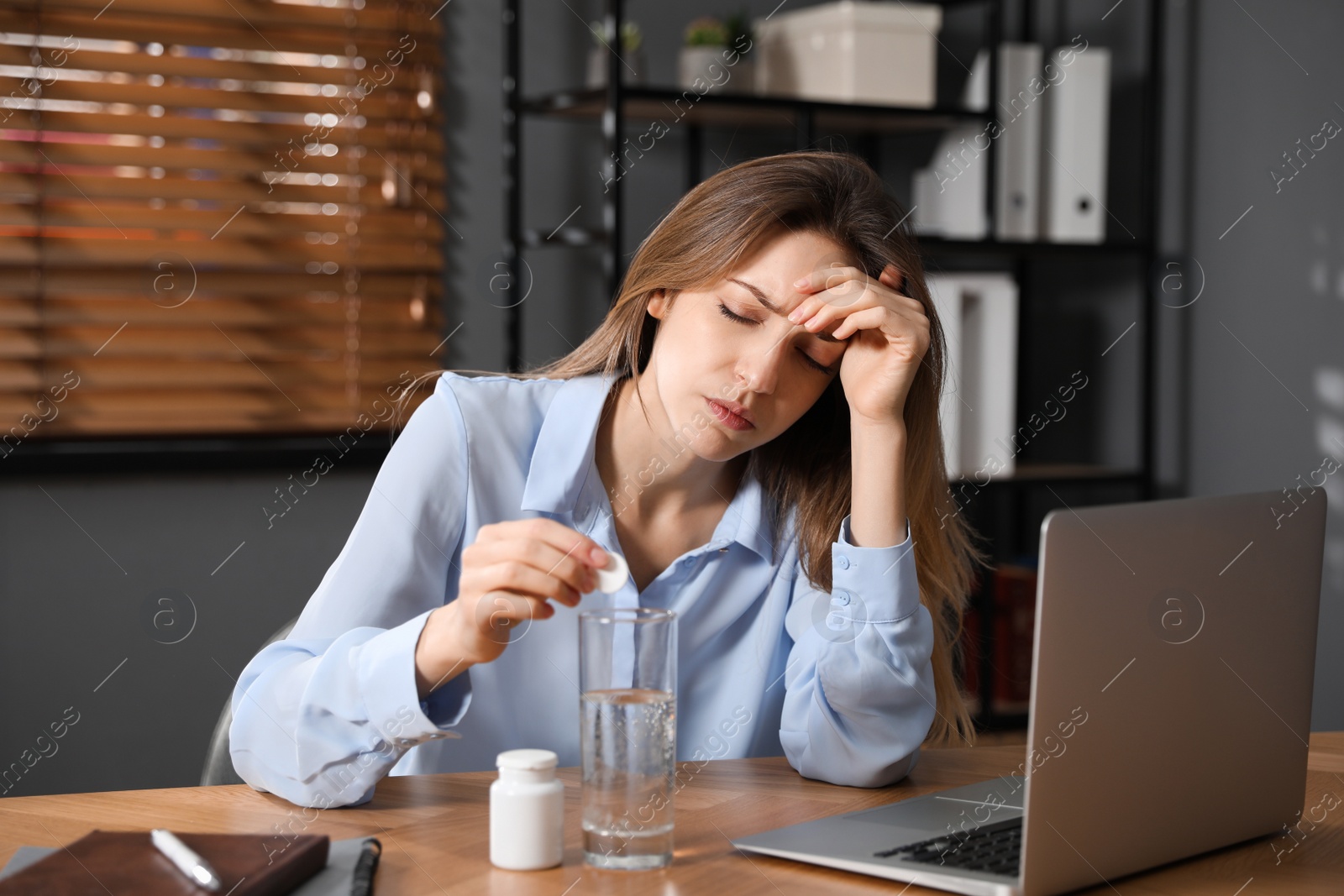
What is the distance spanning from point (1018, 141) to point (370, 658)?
211 cm

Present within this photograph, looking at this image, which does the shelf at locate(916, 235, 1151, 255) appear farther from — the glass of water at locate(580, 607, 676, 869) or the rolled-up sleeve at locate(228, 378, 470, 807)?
the glass of water at locate(580, 607, 676, 869)

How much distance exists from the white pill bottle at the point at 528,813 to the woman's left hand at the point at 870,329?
1.84 ft

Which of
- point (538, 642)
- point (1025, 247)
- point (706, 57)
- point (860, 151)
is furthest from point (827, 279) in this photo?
point (860, 151)

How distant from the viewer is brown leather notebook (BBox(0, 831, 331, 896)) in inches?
29.9

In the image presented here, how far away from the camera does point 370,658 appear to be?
100 centimetres

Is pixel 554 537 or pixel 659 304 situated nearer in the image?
pixel 554 537

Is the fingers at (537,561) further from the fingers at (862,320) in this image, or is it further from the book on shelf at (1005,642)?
the book on shelf at (1005,642)

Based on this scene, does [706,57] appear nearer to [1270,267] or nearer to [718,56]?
[718,56]

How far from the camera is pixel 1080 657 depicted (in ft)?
2.61

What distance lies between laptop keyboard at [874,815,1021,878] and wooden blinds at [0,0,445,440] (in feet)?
6.08

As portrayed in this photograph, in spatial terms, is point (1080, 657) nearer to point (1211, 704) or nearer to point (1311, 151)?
point (1211, 704)

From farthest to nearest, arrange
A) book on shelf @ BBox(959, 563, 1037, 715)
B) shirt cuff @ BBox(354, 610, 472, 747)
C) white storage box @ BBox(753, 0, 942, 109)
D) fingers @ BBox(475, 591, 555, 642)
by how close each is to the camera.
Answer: book on shelf @ BBox(959, 563, 1037, 715) → white storage box @ BBox(753, 0, 942, 109) → shirt cuff @ BBox(354, 610, 472, 747) → fingers @ BBox(475, 591, 555, 642)

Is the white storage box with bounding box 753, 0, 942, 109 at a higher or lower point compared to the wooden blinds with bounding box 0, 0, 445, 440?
higher

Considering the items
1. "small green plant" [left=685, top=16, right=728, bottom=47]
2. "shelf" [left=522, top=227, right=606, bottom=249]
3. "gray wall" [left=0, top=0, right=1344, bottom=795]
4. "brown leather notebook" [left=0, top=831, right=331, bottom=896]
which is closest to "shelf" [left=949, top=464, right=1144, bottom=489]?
"gray wall" [left=0, top=0, right=1344, bottom=795]
